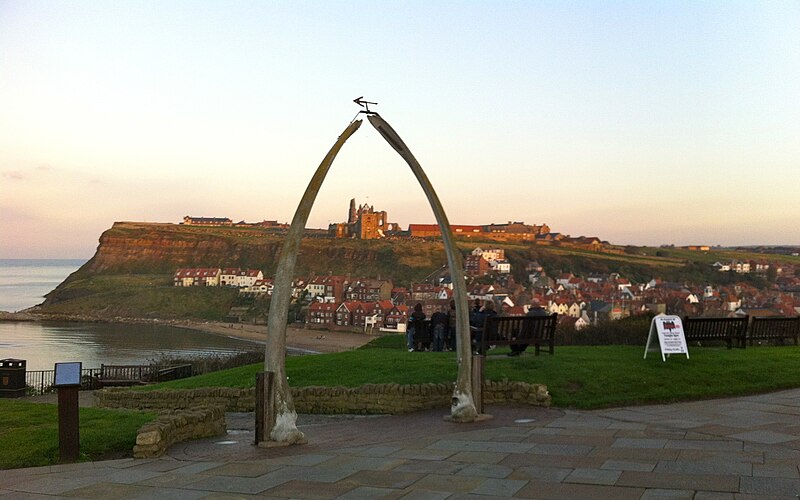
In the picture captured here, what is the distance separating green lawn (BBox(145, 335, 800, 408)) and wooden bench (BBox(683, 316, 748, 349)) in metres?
0.35

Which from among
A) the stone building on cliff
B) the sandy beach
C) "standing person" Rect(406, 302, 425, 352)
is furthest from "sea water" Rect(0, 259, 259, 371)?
the stone building on cliff

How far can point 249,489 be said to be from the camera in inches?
289

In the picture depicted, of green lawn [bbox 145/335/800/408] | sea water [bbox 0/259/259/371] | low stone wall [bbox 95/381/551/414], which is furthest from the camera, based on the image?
sea water [bbox 0/259/259/371]

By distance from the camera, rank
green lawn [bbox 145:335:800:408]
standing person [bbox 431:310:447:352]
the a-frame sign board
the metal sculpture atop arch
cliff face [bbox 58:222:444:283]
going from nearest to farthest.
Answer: the metal sculpture atop arch < green lawn [bbox 145:335:800:408] < the a-frame sign board < standing person [bbox 431:310:447:352] < cliff face [bbox 58:222:444:283]

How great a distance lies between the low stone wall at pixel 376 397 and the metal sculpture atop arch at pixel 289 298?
4.68ft

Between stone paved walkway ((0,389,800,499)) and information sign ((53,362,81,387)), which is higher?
information sign ((53,362,81,387))

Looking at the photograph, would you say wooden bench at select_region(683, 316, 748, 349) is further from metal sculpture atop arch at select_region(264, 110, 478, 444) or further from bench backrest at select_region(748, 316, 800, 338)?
metal sculpture atop arch at select_region(264, 110, 478, 444)

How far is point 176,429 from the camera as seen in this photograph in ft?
34.4

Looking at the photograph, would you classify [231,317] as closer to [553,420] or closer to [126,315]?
[126,315]

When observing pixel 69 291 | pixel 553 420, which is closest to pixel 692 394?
pixel 553 420

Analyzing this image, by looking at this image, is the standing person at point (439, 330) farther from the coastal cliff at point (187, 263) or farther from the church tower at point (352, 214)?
the church tower at point (352, 214)

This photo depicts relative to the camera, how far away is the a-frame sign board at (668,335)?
1502 cm

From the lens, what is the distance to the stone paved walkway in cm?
695

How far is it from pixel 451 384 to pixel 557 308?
6225 cm
